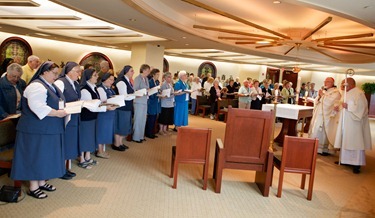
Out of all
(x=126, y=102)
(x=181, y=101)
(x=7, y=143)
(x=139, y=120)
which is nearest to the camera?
(x=7, y=143)

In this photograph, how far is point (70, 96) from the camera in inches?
137

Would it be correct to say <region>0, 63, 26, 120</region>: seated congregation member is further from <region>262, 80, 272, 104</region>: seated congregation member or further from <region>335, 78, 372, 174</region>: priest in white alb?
<region>262, 80, 272, 104</region>: seated congregation member

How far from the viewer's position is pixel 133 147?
5.55 metres

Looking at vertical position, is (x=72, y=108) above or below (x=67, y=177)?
above

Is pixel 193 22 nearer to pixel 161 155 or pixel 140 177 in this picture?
pixel 161 155

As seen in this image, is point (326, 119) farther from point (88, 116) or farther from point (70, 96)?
point (70, 96)

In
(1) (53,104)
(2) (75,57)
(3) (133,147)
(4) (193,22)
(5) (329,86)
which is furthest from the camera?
(2) (75,57)

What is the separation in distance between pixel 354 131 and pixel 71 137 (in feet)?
16.0

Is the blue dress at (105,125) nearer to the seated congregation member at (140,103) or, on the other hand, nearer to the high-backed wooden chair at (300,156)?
the seated congregation member at (140,103)

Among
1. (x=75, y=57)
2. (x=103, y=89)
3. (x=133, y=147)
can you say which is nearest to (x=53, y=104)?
(x=103, y=89)

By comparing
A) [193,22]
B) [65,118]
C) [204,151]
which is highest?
[193,22]

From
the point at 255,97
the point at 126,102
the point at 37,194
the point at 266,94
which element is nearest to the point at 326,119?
the point at 255,97

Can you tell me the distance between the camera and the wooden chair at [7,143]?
309cm

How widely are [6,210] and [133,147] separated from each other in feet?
9.30
